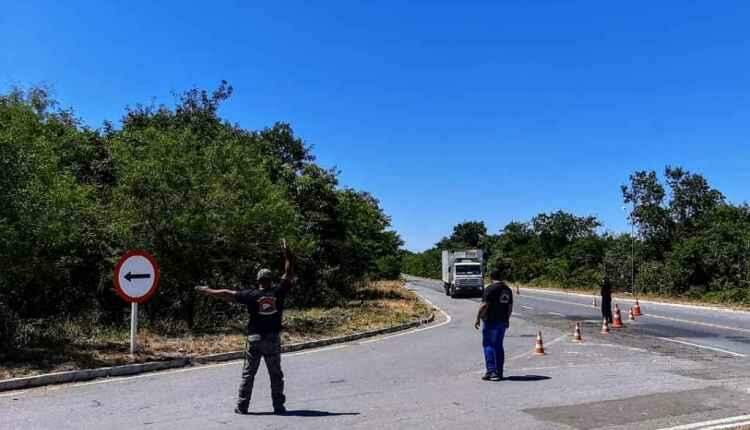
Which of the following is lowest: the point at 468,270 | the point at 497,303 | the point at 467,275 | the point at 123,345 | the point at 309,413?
the point at 309,413

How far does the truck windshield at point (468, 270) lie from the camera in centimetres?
4675

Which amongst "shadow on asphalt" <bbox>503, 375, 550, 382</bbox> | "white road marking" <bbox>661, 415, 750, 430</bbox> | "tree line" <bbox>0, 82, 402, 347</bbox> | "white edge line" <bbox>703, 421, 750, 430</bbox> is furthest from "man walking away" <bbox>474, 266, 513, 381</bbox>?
"tree line" <bbox>0, 82, 402, 347</bbox>

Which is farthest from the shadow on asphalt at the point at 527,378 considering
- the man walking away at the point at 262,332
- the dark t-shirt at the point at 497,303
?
the man walking away at the point at 262,332

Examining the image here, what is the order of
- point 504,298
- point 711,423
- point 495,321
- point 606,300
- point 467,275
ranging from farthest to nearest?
point 467,275
point 606,300
point 504,298
point 495,321
point 711,423

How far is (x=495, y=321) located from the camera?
10594mm

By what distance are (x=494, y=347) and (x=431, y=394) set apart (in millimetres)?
1679

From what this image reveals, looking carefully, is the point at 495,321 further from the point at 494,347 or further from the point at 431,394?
the point at 431,394

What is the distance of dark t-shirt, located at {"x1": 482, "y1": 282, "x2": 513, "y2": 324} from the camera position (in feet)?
34.9

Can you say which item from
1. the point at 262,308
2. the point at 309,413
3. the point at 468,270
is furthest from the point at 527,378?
the point at 468,270

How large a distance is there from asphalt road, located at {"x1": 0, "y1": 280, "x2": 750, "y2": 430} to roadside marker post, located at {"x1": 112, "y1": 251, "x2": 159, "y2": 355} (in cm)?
173

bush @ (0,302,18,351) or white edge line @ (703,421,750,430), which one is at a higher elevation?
bush @ (0,302,18,351)

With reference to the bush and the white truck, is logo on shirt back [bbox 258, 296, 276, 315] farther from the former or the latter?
the white truck

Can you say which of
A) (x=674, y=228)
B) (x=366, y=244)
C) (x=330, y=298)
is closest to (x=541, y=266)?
(x=674, y=228)

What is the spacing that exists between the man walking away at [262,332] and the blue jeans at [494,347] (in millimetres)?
3767
